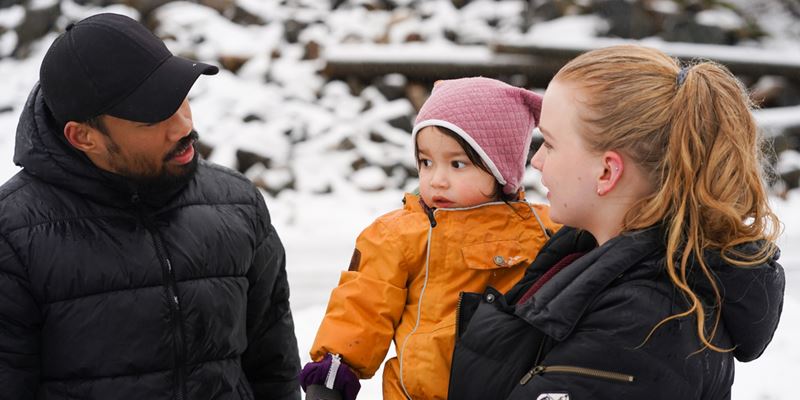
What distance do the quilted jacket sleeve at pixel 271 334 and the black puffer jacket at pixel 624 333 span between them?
0.87 metres

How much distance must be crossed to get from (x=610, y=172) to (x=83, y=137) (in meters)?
1.28

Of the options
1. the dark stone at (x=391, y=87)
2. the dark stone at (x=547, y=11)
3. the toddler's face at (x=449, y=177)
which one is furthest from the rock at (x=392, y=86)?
the toddler's face at (x=449, y=177)

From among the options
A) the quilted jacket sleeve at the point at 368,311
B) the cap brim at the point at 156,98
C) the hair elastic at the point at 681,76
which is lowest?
the quilted jacket sleeve at the point at 368,311

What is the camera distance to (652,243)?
5.28 feet

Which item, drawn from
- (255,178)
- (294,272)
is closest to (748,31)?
(255,178)

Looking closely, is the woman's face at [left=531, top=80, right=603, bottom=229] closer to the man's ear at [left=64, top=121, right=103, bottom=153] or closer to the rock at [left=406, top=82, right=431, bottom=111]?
the man's ear at [left=64, top=121, right=103, bottom=153]

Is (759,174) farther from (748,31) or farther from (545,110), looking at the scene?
(748,31)

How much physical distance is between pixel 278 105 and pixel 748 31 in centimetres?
641

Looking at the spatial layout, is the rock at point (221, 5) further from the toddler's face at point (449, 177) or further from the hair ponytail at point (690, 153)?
the hair ponytail at point (690, 153)

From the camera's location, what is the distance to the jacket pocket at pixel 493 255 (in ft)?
6.70

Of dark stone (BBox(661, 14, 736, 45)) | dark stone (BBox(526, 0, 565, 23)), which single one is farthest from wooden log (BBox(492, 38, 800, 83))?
dark stone (BBox(526, 0, 565, 23))

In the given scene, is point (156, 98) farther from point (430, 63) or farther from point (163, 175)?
point (430, 63)

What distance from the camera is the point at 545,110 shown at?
1739 mm

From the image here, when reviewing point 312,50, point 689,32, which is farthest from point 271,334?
point 689,32
